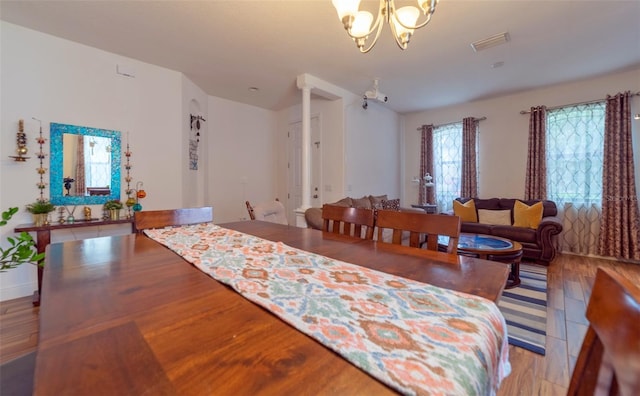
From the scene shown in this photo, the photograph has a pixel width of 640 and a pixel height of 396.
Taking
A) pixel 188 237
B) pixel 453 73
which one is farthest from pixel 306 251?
pixel 453 73

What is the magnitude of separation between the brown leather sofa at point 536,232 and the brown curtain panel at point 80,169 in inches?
201

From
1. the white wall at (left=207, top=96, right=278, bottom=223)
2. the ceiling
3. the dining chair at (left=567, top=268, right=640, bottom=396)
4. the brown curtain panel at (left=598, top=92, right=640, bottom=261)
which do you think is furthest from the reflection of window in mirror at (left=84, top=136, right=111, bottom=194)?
the brown curtain panel at (left=598, top=92, right=640, bottom=261)

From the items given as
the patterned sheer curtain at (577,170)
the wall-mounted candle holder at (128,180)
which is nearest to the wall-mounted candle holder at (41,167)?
the wall-mounted candle holder at (128,180)

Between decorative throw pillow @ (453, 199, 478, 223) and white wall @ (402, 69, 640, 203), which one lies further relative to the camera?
decorative throw pillow @ (453, 199, 478, 223)

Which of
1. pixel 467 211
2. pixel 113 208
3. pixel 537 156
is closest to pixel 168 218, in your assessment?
pixel 113 208

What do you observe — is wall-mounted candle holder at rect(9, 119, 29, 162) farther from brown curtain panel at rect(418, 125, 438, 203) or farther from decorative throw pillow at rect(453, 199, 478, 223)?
brown curtain panel at rect(418, 125, 438, 203)

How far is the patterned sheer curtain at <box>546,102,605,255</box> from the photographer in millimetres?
3826

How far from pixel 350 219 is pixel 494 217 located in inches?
145

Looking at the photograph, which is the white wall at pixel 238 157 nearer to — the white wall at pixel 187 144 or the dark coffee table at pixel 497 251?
the white wall at pixel 187 144

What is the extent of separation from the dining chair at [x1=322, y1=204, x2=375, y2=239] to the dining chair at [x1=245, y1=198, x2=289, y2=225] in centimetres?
135

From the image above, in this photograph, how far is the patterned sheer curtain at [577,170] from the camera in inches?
151

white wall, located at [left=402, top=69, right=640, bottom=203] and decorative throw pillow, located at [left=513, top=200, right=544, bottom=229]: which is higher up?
white wall, located at [left=402, top=69, right=640, bottom=203]

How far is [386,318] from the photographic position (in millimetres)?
614

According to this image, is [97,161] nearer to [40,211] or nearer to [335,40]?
[40,211]
